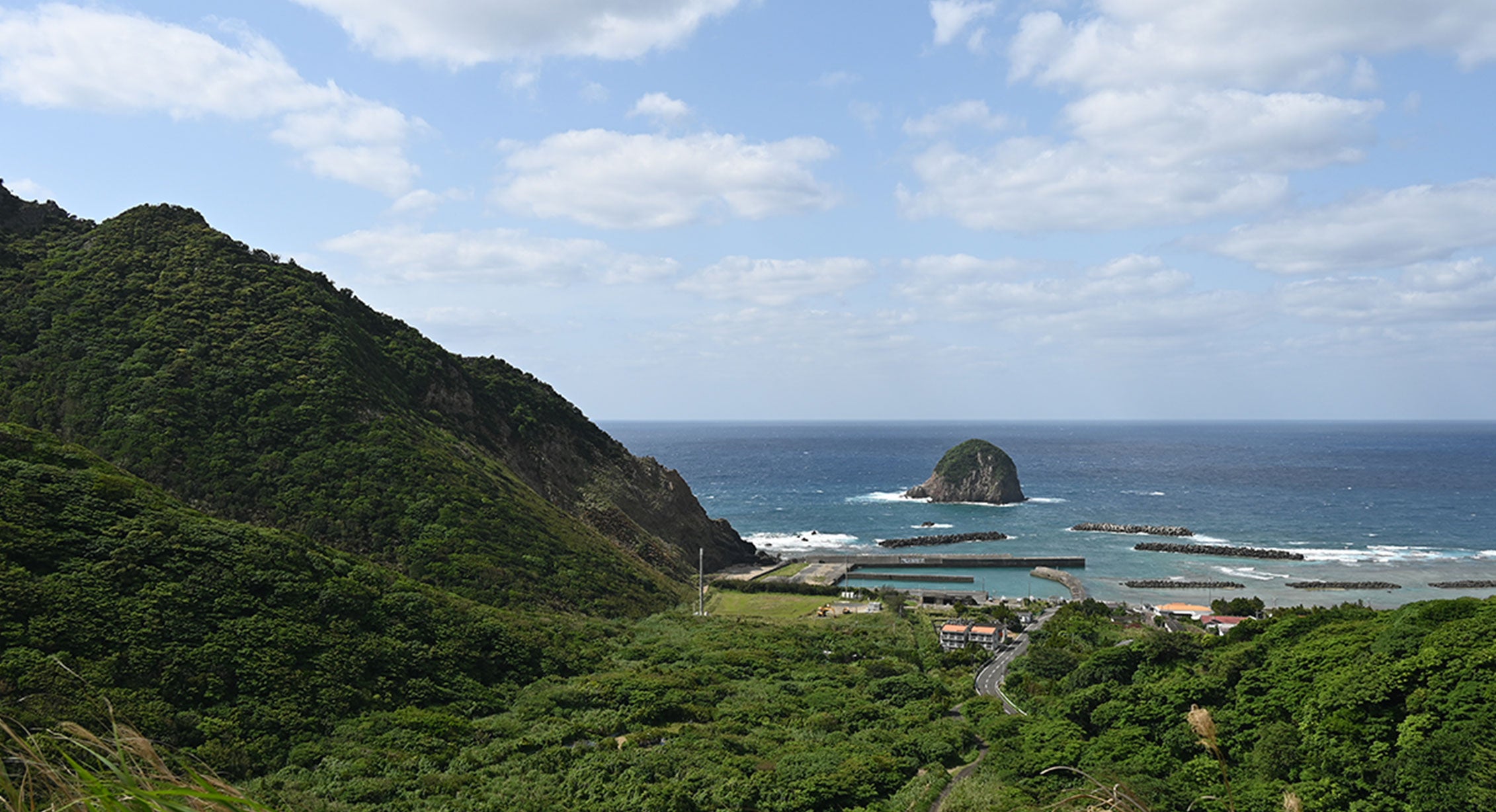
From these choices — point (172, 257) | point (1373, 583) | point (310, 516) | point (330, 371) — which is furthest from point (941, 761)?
point (1373, 583)

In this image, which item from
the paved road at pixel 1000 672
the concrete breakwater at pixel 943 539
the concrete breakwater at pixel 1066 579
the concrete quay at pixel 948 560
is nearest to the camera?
the paved road at pixel 1000 672

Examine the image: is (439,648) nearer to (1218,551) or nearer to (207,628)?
(207,628)

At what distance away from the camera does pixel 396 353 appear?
58.9 m

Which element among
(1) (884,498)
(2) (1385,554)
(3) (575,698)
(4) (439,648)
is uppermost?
(4) (439,648)

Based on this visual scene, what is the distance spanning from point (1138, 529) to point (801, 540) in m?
44.1

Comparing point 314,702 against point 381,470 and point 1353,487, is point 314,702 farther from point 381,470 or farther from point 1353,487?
point 1353,487

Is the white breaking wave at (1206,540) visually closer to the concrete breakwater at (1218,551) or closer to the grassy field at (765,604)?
the concrete breakwater at (1218,551)

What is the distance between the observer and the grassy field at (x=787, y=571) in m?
70.1

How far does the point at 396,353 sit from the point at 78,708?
42918 mm

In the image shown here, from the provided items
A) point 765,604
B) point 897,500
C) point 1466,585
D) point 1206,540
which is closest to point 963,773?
point 765,604

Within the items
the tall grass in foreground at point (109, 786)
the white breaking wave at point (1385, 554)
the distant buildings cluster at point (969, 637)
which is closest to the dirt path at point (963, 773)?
the distant buildings cluster at point (969, 637)

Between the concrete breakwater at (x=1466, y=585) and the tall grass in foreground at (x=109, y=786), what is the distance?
94.0 meters

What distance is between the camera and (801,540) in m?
93.5

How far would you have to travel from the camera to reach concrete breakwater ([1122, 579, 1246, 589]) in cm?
7038
